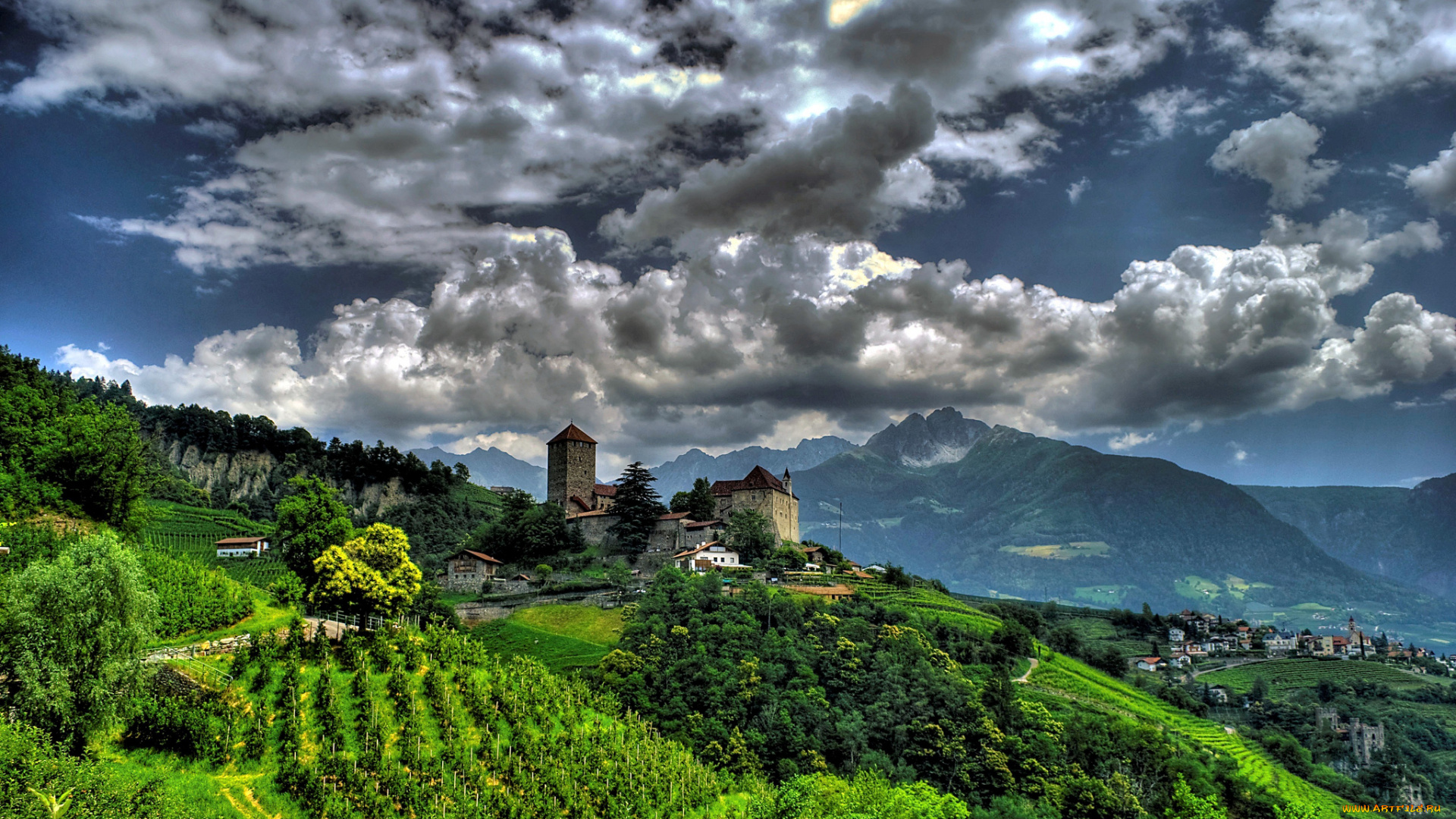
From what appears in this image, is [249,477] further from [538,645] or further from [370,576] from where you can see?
[370,576]

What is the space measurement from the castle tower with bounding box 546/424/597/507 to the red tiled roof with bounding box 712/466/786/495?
14119 mm

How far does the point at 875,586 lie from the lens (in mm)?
75938

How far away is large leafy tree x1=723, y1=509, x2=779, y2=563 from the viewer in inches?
3051

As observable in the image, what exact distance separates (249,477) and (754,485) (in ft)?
198

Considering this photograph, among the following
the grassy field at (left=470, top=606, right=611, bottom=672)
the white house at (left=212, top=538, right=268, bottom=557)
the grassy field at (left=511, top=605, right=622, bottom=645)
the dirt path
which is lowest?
the dirt path

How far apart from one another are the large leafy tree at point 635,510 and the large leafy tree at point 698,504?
393cm

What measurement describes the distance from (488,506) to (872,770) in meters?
68.5

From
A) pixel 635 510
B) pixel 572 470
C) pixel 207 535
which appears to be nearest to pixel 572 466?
pixel 572 470

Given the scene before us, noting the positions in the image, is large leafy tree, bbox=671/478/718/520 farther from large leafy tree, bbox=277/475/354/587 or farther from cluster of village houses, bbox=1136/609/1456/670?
cluster of village houses, bbox=1136/609/1456/670

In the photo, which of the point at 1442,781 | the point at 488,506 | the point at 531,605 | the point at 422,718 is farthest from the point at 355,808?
the point at 1442,781

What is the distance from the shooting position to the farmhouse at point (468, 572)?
224 ft

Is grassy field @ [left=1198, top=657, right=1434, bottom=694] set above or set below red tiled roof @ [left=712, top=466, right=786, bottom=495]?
below

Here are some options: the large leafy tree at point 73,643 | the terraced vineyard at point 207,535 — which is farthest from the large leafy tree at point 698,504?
the large leafy tree at point 73,643

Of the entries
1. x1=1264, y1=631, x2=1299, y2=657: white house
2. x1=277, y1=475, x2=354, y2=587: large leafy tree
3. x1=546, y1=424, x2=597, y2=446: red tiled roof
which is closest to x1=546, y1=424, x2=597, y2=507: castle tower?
x1=546, y1=424, x2=597, y2=446: red tiled roof
